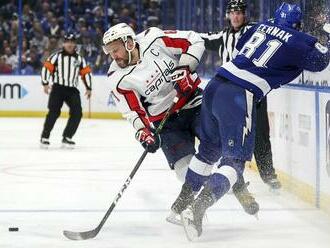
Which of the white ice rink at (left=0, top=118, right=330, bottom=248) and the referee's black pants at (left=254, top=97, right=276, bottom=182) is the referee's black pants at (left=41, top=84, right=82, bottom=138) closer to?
the white ice rink at (left=0, top=118, right=330, bottom=248)

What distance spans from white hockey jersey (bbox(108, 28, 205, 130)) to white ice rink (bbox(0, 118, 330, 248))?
1.84 ft

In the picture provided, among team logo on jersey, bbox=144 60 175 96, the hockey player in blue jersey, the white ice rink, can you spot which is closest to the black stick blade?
the white ice rink

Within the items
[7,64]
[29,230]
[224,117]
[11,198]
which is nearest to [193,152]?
[224,117]

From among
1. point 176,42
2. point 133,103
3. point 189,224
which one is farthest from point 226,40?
point 189,224

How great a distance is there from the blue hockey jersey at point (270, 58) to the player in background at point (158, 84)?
35cm

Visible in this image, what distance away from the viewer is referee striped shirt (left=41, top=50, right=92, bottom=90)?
8.71 metres

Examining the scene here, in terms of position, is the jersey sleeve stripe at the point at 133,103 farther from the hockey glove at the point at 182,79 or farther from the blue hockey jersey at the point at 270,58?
the blue hockey jersey at the point at 270,58

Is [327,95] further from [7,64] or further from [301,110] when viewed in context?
[7,64]

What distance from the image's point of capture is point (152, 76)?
4.11 metres

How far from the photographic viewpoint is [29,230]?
4.03 metres

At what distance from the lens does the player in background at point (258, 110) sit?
527 cm

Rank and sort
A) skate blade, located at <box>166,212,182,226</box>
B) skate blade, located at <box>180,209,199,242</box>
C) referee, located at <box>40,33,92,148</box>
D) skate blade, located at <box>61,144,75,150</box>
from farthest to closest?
referee, located at <box>40,33,92,148</box>, skate blade, located at <box>61,144,75,150</box>, skate blade, located at <box>166,212,182,226</box>, skate blade, located at <box>180,209,199,242</box>

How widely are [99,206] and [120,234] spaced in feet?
2.98

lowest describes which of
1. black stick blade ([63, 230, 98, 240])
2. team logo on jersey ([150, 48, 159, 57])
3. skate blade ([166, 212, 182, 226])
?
skate blade ([166, 212, 182, 226])
